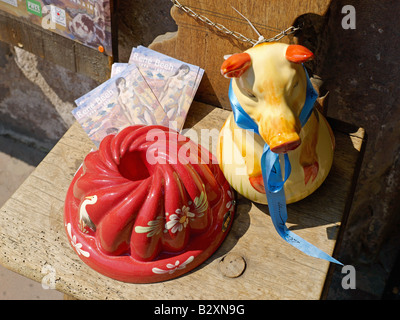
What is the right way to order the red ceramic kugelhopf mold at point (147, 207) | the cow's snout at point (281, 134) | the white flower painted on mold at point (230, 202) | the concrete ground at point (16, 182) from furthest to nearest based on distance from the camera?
the concrete ground at point (16, 182), the white flower painted on mold at point (230, 202), the red ceramic kugelhopf mold at point (147, 207), the cow's snout at point (281, 134)

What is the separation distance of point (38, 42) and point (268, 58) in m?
0.87

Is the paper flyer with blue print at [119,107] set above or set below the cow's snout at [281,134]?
below

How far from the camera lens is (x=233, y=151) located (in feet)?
3.81

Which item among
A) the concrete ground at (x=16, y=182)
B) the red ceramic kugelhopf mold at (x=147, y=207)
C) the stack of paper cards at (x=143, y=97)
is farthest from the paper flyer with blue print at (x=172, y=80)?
the concrete ground at (x=16, y=182)

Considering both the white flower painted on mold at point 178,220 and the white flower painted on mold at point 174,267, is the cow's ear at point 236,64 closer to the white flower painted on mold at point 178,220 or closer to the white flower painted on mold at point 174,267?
the white flower painted on mold at point 178,220

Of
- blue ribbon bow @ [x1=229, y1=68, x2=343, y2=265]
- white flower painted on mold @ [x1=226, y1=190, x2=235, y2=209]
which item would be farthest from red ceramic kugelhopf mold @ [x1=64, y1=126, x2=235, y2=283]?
blue ribbon bow @ [x1=229, y1=68, x2=343, y2=265]

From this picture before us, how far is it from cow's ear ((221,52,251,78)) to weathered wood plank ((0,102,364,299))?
1.24 feet

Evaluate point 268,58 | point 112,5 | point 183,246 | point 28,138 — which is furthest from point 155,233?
point 28,138

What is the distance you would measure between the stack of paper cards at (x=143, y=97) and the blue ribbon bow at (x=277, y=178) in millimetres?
330

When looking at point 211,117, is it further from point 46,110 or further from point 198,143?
point 46,110

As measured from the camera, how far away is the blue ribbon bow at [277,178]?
1.05 m

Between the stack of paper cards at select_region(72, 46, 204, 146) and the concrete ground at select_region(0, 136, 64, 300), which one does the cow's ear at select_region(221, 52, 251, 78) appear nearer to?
the stack of paper cards at select_region(72, 46, 204, 146)

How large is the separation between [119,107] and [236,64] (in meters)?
0.50

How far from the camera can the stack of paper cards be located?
→ 1.37 m
